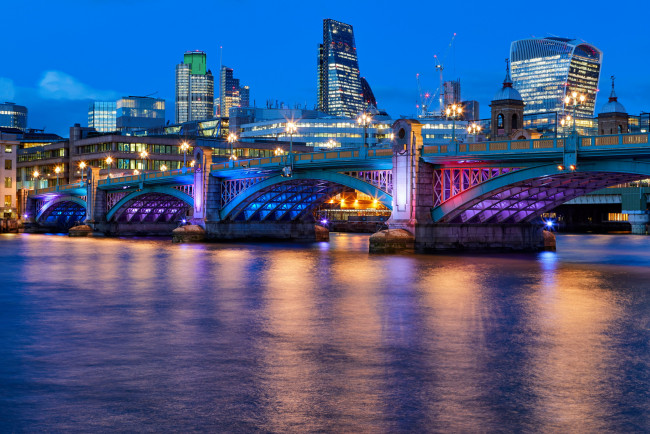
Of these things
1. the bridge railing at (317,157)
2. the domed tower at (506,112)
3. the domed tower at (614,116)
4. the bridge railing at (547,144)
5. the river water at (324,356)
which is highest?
the domed tower at (506,112)

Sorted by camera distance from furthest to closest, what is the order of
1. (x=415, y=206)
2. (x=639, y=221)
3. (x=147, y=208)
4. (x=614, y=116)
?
(x=639, y=221) < (x=147, y=208) < (x=614, y=116) < (x=415, y=206)

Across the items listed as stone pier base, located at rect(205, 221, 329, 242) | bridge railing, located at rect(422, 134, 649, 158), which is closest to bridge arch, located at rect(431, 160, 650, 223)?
bridge railing, located at rect(422, 134, 649, 158)

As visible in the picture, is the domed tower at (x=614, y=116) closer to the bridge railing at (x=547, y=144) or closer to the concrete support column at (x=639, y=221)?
the concrete support column at (x=639, y=221)

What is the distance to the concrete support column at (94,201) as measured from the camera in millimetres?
116938

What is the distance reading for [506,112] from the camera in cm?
12594

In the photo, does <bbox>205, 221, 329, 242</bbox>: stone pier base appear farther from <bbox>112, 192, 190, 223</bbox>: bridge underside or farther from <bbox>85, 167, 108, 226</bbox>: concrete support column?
<bbox>85, 167, 108, 226</bbox>: concrete support column

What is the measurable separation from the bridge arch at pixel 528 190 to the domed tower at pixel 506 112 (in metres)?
60.2

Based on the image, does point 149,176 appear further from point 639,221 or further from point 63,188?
point 639,221

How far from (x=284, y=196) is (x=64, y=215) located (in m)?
77.4

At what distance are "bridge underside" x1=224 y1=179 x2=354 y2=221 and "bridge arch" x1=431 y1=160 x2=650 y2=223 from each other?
19777 mm

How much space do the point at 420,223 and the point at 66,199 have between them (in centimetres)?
8847

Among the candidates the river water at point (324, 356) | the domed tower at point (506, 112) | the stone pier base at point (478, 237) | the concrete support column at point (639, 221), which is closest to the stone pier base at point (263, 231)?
the stone pier base at point (478, 237)

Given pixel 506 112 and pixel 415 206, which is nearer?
pixel 415 206

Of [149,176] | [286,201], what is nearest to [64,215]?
[149,176]
